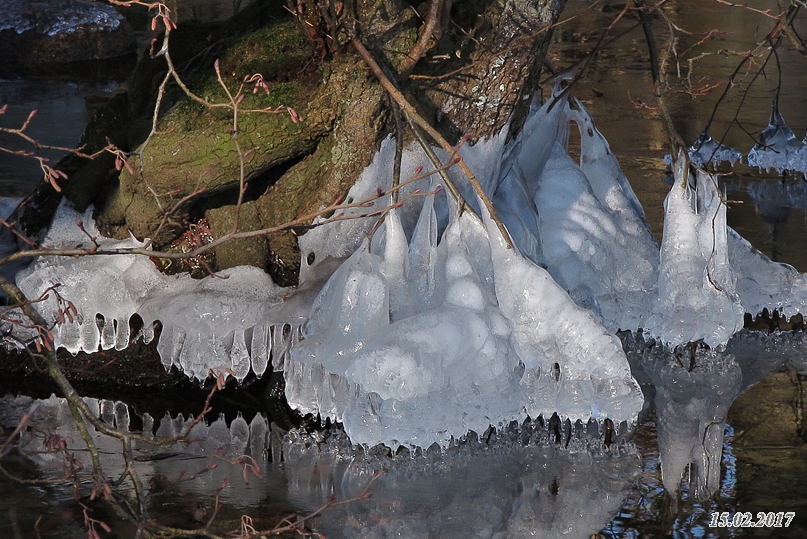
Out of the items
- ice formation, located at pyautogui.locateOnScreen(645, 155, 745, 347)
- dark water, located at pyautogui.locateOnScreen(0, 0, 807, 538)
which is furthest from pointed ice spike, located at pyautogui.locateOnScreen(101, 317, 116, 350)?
ice formation, located at pyautogui.locateOnScreen(645, 155, 745, 347)

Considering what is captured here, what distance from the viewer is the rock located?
37.2ft

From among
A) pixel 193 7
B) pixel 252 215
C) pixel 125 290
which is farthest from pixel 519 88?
pixel 193 7

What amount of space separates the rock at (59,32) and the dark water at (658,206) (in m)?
0.91

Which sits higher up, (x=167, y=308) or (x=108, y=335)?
(x=167, y=308)

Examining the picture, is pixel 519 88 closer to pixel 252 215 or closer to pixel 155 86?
pixel 252 215

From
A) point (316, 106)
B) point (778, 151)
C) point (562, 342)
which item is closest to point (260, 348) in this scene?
point (316, 106)

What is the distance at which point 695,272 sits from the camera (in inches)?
185

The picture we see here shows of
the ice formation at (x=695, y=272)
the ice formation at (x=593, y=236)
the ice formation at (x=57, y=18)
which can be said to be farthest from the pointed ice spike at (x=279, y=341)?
the ice formation at (x=57, y=18)

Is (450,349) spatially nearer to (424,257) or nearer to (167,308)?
(424,257)

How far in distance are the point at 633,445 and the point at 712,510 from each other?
21.7 inches

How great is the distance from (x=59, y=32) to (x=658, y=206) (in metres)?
7.54

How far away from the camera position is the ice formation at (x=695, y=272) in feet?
15.2

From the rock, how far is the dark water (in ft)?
2.97

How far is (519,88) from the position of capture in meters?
4.62
